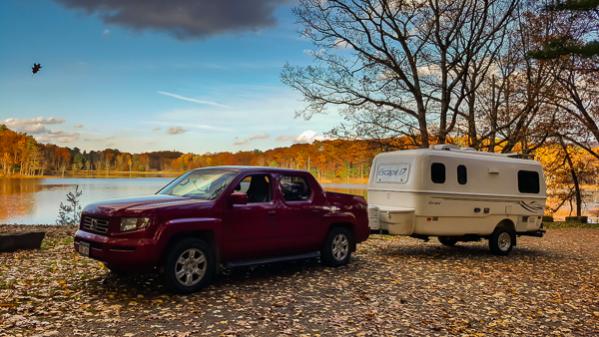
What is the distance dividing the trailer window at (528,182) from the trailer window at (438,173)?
3.12 metres

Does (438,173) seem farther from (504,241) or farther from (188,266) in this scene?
(188,266)

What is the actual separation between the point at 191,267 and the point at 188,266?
52 millimetres

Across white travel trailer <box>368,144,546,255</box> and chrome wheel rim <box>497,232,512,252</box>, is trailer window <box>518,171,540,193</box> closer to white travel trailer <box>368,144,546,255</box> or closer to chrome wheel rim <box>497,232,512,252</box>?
white travel trailer <box>368,144,546,255</box>

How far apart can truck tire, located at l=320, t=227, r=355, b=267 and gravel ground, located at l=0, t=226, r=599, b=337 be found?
223 millimetres

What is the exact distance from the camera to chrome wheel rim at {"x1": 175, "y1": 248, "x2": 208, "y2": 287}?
23.7 ft

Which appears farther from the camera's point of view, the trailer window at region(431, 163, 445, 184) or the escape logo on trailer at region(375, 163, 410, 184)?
the escape logo on trailer at region(375, 163, 410, 184)

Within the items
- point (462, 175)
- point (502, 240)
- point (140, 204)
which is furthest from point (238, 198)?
point (502, 240)

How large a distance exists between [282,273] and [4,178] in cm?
7688

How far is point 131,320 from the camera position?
6.07m

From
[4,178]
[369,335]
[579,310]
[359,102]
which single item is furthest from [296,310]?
[4,178]

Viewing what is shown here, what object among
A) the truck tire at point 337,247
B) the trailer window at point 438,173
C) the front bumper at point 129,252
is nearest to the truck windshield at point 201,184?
the front bumper at point 129,252

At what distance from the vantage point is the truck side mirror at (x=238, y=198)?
778 centimetres

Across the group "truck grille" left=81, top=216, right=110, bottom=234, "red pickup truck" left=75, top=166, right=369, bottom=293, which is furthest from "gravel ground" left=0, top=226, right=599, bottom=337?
"truck grille" left=81, top=216, right=110, bottom=234

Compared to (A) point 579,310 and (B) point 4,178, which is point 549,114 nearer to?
(A) point 579,310
